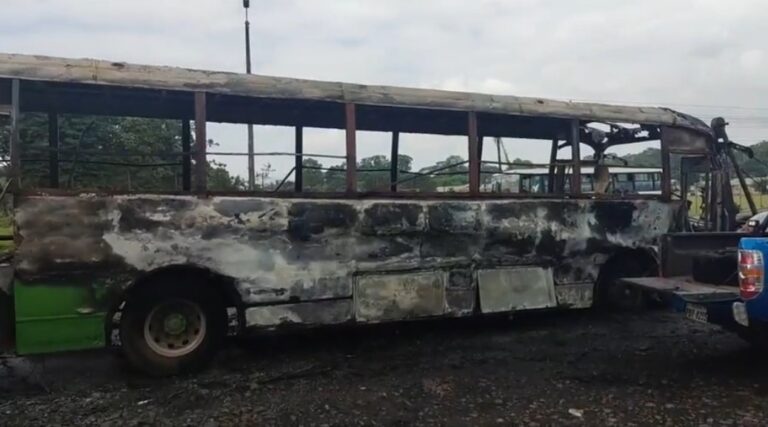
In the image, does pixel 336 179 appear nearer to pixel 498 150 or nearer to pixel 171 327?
pixel 171 327

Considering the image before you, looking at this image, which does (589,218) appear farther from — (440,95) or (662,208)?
(440,95)

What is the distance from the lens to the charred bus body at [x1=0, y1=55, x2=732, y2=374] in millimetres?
5344

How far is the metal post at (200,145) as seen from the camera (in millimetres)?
5879

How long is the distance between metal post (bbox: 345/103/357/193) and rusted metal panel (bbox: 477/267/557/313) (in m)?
1.73

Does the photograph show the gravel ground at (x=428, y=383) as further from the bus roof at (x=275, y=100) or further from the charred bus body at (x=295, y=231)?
the bus roof at (x=275, y=100)

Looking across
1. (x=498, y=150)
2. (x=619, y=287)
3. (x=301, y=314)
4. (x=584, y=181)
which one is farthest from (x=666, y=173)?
(x=301, y=314)

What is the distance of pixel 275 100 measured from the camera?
20.8 feet

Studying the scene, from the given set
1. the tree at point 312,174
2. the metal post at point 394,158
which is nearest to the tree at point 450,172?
the metal post at point 394,158

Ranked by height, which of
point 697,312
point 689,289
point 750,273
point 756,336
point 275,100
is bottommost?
point 756,336

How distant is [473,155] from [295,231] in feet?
7.50

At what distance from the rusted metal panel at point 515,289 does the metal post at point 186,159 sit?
10.6ft

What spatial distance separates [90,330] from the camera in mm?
5426

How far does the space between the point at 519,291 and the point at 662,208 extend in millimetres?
2369

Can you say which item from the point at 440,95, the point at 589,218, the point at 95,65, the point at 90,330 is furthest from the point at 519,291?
the point at 95,65
